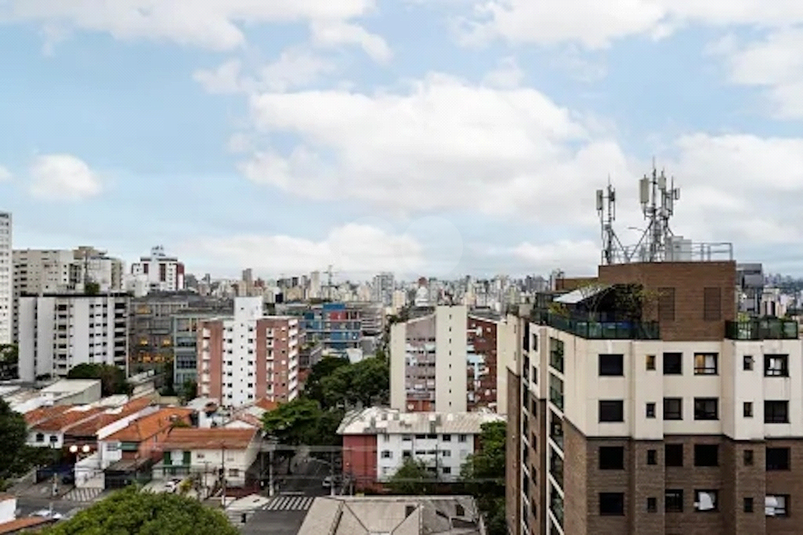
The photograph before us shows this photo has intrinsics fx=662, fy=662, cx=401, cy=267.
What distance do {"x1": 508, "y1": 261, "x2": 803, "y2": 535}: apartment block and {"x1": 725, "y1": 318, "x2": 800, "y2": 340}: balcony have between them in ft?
0.06

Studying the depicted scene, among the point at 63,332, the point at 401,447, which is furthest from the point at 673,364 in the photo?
the point at 63,332

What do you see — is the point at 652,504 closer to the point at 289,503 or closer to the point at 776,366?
the point at 776,366

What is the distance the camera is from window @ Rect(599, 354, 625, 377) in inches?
436

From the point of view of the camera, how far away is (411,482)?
24.1 metres

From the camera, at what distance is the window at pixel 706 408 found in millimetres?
11070

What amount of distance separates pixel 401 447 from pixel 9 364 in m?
39.4

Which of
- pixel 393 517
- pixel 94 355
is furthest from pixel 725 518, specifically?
pixel 94 355

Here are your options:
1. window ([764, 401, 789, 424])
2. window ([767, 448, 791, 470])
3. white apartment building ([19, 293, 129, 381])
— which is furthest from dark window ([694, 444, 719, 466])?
white apartment building ([19, 293, 129, 381])

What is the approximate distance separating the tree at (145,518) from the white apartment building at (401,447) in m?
13.0

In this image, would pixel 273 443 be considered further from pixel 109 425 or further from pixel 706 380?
pixel 706 380

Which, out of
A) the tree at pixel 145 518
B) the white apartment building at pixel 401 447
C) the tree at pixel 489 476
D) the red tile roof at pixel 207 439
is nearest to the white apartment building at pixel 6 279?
the red tile roof at pixel 207 439

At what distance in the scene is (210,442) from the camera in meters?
28.0

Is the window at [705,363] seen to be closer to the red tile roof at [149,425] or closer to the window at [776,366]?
the window at [776,366]

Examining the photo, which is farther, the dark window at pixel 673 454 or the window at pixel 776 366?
the dark window at pixel 673 454
